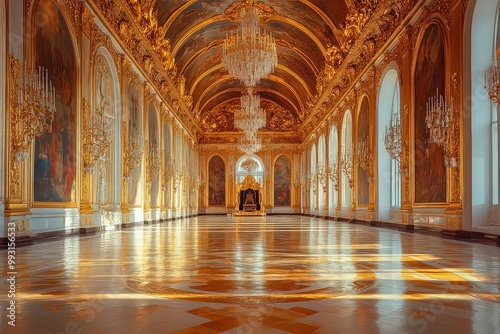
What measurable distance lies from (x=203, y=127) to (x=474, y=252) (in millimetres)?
34384

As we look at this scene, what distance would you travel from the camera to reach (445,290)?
14.0 ft

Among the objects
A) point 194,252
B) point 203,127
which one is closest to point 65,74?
point 194,252

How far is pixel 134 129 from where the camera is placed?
17953 millimetres

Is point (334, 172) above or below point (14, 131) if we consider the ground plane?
below

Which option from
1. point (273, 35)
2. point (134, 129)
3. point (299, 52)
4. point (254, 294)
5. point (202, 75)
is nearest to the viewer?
point (254, 294)

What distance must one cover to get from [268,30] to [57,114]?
705 inches

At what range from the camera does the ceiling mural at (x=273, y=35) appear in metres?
19.5

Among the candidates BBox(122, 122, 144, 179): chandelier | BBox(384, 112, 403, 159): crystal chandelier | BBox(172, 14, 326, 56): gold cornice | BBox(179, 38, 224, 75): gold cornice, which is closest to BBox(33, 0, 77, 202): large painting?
BBox(122, 122, 144, 179): chandelier

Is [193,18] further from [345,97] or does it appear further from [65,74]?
[65,74]

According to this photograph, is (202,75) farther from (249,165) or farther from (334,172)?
(334,172)

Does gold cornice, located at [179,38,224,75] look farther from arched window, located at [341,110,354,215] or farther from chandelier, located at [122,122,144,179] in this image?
chandelier, located at [122,122,144,179]

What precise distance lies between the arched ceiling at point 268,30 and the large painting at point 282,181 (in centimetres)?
395

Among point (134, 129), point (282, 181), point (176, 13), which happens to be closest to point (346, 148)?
point (176, 13)

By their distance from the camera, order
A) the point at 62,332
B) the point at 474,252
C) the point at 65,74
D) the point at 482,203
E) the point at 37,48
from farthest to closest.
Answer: the point at 65,74, the point at 482,203, the point at 37,48, the point at 474,252, the point at 62,332
